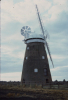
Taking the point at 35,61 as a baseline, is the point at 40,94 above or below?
below

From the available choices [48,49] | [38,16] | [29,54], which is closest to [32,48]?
[29,54]

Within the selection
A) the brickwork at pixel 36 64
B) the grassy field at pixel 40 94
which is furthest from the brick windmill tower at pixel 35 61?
the grassy field at pixel 40 94

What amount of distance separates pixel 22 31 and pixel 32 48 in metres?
4.19

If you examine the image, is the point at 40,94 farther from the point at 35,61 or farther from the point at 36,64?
the point at 35,61

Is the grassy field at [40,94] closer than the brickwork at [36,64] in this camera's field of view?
Yes

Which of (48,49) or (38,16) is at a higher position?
(38,16)

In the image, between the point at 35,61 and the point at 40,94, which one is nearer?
the point at 40,94

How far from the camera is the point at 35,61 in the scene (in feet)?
106

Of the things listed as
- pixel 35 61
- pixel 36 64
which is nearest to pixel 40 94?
pixel 36 64

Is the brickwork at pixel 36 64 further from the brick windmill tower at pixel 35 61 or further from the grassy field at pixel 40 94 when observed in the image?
the grassy field at pixel 40 94

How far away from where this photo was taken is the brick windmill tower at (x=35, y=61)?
104ft

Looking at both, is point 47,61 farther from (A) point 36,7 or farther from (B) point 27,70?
(A) point 36,7

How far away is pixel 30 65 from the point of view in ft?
106

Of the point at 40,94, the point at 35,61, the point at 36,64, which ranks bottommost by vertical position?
the point at 40,94
